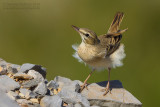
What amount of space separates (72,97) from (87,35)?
4.22 feet

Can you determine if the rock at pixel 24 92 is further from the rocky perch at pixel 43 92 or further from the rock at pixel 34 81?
the rock at pixel 34 81

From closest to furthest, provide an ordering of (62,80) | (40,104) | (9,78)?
1. (40,104)
2. (9,78)
3. (62,80)

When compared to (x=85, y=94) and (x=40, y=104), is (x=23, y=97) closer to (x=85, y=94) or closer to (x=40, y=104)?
(x=40, y=104)

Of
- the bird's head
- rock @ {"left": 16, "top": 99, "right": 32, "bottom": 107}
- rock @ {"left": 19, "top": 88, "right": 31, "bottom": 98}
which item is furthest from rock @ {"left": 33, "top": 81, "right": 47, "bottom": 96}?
the bird's head

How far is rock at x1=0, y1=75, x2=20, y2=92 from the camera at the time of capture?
532cm

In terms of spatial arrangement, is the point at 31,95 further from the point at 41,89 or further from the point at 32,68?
the point at 32,68

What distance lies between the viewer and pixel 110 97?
240 inches

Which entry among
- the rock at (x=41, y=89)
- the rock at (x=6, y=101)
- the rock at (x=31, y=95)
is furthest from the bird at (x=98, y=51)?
the rock at (x=6, y=101)

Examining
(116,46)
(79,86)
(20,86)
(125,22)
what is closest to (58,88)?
(79,86)

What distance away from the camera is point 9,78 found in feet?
18.3

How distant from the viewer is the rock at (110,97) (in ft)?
19.2

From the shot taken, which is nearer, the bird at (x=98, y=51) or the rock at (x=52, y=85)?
the rock at (x=52, y=85)

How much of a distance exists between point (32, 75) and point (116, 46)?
6.18ft

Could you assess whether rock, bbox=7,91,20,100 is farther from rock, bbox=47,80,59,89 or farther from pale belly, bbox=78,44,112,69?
pale belly, bbox=78,44,112,69
